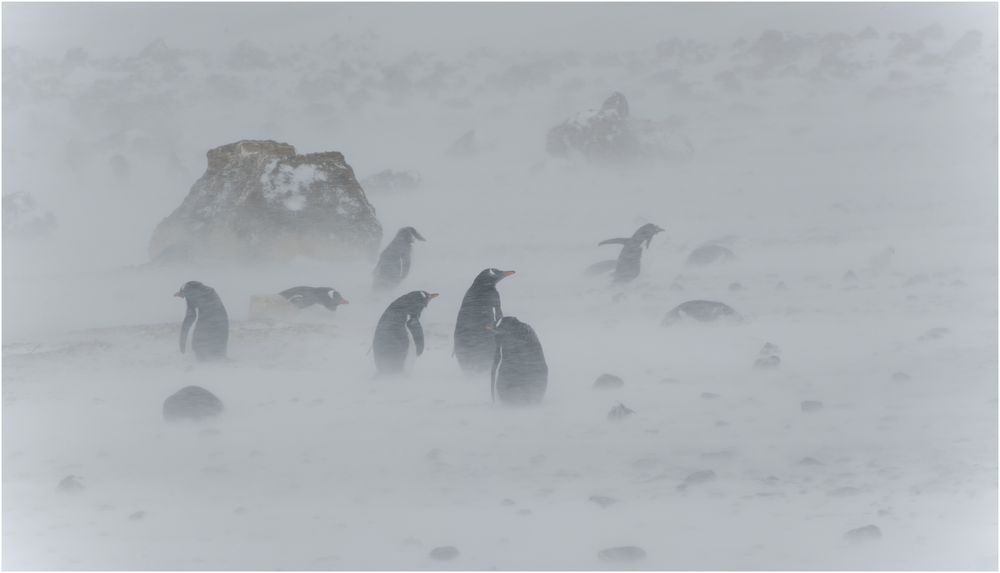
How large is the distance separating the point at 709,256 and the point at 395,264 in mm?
3497

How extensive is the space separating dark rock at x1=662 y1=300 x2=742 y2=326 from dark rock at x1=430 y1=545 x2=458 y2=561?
189 inches

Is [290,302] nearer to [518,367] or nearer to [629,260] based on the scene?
[629,260]

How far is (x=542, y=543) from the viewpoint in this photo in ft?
14.2

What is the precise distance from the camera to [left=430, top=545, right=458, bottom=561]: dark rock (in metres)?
4.19

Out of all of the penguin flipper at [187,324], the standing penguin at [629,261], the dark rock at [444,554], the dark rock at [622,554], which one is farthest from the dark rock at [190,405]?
the standing penguin at [629,261]

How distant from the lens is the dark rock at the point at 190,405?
20.7 ft

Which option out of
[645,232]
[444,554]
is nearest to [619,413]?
[444,554]

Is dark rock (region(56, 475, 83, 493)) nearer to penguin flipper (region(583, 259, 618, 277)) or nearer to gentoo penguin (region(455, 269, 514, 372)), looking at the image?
gentoo penguin (region(455, 269, 514, 372))

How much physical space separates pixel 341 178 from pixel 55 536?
9370mm

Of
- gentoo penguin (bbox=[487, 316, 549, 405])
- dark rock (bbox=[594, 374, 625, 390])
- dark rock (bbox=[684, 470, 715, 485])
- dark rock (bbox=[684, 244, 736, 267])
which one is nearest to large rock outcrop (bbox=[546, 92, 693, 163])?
dark rock (bbox=[684, 244, 736, 267])

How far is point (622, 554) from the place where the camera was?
4141 millimetres

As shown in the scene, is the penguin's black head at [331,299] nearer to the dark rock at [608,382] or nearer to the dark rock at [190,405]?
the dark rock at [190,405]

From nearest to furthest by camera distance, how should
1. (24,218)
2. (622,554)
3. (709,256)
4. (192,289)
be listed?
1. (622,554)
2. (192,289)
3. (709,256)
4. (24,218)

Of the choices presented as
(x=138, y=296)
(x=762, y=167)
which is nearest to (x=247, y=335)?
(x=138, y=296)
